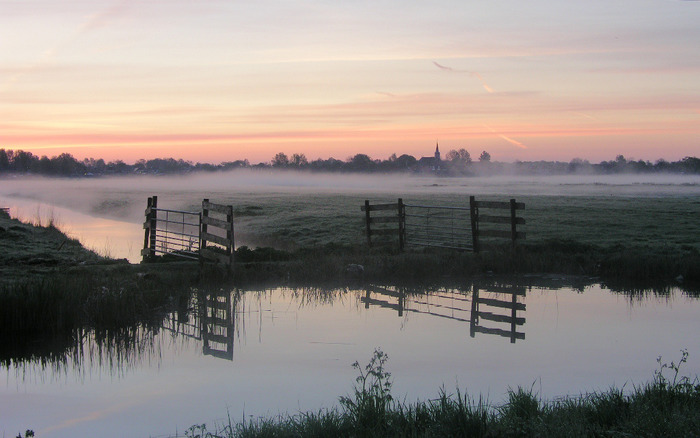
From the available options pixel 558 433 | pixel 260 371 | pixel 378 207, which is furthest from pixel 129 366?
pixel 378 207

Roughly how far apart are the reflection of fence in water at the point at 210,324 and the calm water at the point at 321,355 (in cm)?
3

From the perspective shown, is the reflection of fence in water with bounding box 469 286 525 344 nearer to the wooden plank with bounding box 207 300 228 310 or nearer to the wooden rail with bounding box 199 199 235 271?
the wooden plank with bounding box 207 300 228 310

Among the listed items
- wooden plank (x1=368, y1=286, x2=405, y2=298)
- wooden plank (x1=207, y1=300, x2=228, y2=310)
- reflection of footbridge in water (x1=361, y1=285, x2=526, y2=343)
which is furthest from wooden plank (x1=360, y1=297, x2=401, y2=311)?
wooden plank (x1=207, y1=300, x2=228, y2=310)

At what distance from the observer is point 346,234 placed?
3319cm

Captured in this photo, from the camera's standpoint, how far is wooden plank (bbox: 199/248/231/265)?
1844 centimetres

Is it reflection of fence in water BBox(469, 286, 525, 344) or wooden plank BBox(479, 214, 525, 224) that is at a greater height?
wooden plank BBox(479, 214, 525, 224)

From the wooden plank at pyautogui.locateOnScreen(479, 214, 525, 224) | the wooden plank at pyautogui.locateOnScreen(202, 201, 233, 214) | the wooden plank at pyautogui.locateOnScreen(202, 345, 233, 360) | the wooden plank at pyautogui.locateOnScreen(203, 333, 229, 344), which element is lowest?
the wooden plank at pyautogui.locateOnScreen(202, 345, 233, 360)

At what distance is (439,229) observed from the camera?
114 feet

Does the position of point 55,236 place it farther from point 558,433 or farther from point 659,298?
point 558,433

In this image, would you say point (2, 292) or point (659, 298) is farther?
point (659, 298)

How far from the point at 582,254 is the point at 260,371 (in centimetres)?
1453

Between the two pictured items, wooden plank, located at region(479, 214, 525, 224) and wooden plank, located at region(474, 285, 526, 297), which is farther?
wooden plank, located at region(479, 214, 525, 224)

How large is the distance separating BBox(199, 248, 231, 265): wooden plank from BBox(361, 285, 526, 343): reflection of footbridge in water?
4.04 m

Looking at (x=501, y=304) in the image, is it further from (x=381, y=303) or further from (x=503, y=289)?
(x=381, y=303)
